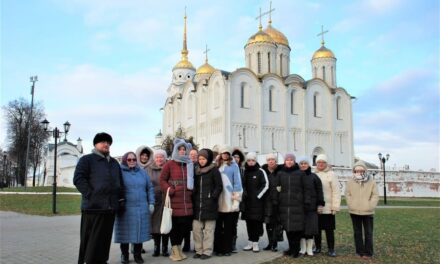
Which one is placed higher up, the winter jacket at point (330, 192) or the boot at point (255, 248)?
the winter jacket at point (330, 192)

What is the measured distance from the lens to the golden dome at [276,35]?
55253 mm

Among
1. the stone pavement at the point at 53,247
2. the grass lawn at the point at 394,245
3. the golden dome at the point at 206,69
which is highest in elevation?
the golden dome at the point at 206,69

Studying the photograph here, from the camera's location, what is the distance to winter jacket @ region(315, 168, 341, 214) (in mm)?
8242

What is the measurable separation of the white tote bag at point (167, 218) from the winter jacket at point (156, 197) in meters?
0.31

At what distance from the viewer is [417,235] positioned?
36.9ft

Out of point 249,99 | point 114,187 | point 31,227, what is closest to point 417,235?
point 114,187

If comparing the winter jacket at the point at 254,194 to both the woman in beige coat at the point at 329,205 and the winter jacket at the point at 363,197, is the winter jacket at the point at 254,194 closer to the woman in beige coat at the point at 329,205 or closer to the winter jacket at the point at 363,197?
the woman in beige coat at the point at 329,205

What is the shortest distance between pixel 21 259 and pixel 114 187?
100 inches

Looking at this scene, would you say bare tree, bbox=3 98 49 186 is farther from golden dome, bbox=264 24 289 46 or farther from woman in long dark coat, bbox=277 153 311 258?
woman in long dark coat, bbox=277 153 311 258

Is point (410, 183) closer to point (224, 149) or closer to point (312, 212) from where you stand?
point (312, 212)

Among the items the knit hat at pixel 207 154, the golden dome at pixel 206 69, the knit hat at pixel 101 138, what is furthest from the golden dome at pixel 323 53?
the knit hat at pixel 101 138

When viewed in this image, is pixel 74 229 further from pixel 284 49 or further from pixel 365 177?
pixel 284 49

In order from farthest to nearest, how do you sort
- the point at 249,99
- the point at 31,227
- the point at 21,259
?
the point at 249,99 → the point at 31,227 → the point at 21,259

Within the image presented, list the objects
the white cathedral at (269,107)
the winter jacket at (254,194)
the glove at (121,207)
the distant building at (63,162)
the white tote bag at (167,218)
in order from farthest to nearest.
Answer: the white cathedral at (269,107) < the distant building at (63,162) < the winter jacket at (254,194) < the white tote bag at (167,218) < the glove at (121,207)
